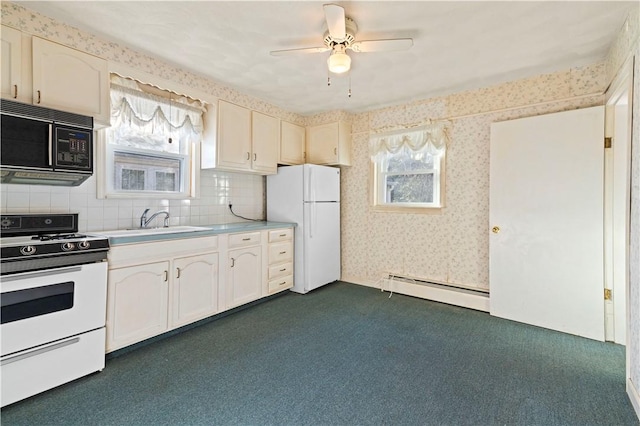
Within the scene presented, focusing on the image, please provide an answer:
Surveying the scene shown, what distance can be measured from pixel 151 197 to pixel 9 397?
1.70 m

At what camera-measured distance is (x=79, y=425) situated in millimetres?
Answer: 1545

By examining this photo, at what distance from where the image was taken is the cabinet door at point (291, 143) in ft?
13.0

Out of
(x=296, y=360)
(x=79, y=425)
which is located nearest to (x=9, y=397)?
(x=79, y=425)

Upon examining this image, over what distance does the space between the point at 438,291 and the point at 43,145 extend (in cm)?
378

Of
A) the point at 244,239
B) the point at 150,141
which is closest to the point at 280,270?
the point at 244,239

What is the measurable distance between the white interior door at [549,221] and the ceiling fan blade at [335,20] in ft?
6.57

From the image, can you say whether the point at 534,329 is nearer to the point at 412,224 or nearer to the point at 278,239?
the point at 412,224

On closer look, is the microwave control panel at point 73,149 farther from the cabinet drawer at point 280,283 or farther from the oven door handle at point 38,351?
the cabinet drawer at point 280,283

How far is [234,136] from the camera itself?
3324mm

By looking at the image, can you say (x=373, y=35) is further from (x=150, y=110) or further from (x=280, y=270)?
(x=280, y=270)

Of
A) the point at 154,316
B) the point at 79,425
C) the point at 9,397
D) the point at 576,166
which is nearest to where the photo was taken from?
the point at 79,425

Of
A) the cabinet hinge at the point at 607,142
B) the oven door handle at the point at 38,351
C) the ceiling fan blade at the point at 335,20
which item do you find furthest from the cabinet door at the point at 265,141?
the cabinet hinge at the point at 607,142

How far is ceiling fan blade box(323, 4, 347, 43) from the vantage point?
1.67 meters

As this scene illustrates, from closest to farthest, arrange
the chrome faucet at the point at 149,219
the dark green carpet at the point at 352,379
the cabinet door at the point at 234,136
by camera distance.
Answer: the dark green carpet at the point at 352,379 → the chrome faucet at the point at 149,219 → the cabinet door at the point at 234,136
